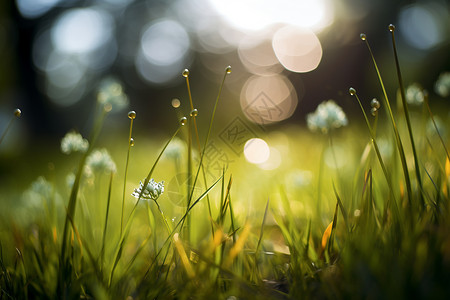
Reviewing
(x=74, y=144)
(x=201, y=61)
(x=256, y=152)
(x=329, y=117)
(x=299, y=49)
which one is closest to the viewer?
(x=74, y=144)

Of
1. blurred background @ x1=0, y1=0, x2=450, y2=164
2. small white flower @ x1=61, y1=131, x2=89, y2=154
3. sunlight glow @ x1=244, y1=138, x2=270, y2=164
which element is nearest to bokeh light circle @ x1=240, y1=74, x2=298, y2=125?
blurred background @ x1=0, y1=0, x2=450, y2=164

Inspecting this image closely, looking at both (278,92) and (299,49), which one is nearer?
(299,49)

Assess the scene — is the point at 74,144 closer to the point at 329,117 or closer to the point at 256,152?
the point at 329,117

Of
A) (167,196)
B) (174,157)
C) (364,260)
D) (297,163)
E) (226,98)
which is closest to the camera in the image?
(364,260)

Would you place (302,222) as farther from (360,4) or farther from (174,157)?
(360,4)

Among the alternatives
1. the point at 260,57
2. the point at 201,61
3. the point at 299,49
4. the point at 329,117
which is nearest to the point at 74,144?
the point at 329,117

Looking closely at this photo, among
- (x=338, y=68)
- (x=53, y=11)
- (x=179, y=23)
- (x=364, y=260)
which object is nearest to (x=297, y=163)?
(x=364, y=260)

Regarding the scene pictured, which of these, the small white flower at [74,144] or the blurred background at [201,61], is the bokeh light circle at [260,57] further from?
the small white flower at [74,144]

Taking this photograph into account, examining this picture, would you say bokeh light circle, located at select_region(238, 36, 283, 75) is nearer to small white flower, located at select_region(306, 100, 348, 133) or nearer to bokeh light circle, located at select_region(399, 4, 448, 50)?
bokeh light circle, located at select_region(399, 4, 448, 50)
